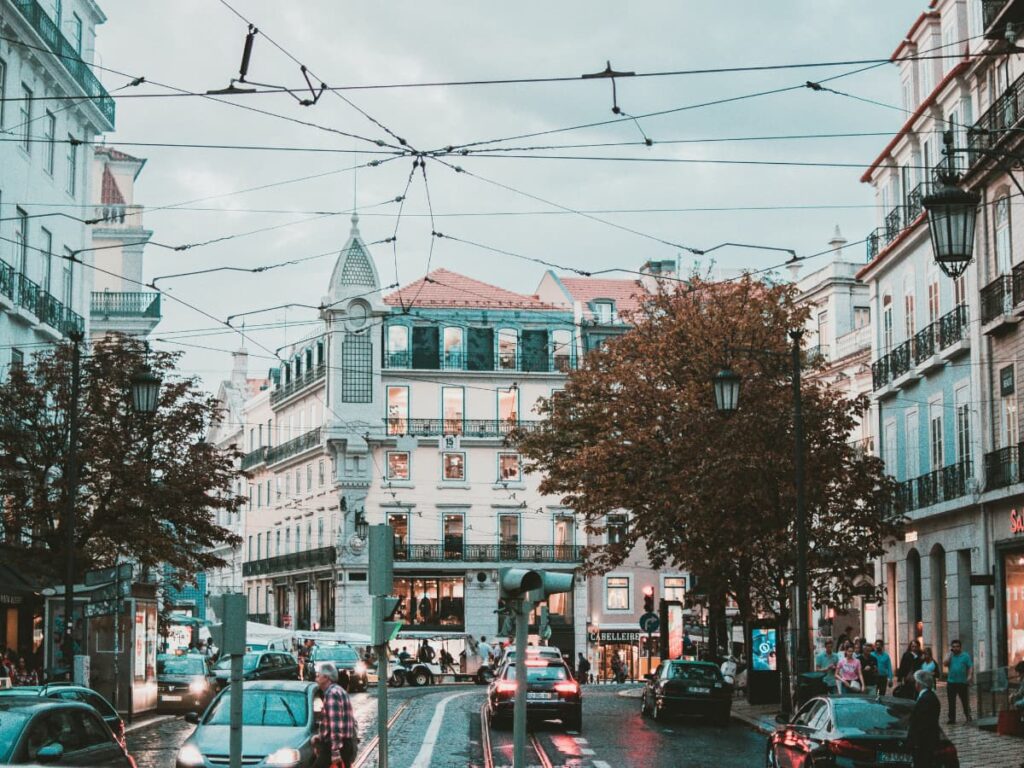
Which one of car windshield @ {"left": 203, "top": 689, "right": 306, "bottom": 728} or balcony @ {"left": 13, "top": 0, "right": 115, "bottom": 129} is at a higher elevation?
balcony @ {"left": 13, "top": 0, "right": 115, "bottom": 129}

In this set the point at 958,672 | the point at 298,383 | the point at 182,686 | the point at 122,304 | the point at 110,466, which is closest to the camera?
the point at 958,672

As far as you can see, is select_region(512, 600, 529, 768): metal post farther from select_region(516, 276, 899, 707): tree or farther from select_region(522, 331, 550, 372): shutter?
select_region(522, 331, 550, 372): shutter

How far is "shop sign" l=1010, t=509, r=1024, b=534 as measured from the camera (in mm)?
35812

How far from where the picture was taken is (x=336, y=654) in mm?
→ 51750

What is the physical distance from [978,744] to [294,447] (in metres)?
66.1

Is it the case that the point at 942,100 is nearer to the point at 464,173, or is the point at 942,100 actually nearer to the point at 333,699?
the point at 464,173

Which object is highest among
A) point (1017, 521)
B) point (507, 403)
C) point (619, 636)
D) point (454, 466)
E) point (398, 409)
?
point (507, 403)

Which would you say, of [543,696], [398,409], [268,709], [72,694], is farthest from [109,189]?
[72,694]

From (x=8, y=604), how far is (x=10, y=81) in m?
12.8

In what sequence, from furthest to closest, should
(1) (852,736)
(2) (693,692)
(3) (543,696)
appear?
(2) (693,692) → (3) (543,696) → (1) (852,736)

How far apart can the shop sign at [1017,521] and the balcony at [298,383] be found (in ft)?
168

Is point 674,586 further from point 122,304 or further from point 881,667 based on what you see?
point 881,667

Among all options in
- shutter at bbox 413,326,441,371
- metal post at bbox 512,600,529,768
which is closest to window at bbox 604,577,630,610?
shutter at bbox 413,326,441,371

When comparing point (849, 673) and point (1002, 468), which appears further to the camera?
point (1002, 468)
